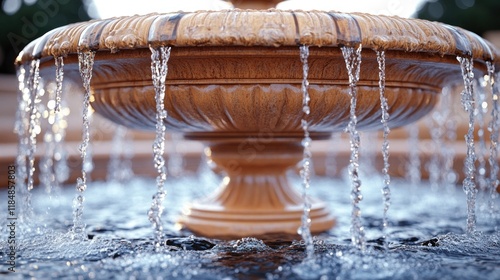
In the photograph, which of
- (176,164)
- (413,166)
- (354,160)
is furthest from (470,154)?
(176,164)

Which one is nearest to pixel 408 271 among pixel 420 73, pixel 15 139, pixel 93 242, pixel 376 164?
pixel 420 73

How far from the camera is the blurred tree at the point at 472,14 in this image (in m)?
14.1

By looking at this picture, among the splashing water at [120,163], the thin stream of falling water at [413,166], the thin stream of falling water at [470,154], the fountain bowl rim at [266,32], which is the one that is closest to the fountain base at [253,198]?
the thin stream of falling water at [470,154]

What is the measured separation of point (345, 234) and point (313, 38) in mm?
1164

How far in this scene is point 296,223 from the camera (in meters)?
3.01

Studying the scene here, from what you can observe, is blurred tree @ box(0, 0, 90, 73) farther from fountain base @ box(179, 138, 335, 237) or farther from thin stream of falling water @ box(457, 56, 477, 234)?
thin stream of falling water @ box(457, 56, 477, 234)

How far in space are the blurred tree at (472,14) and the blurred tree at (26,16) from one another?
8.17 m

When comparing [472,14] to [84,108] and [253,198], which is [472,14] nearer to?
[253,198]

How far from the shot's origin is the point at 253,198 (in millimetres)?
3111

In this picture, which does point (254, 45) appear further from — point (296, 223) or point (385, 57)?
point (296, 223)

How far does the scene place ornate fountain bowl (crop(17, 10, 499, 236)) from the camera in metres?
2.19

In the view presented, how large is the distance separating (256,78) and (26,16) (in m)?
11.1

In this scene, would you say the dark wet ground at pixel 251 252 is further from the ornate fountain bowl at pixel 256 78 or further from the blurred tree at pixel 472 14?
the blurred tree at pixel 472 14

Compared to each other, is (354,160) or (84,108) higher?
(84,108)
